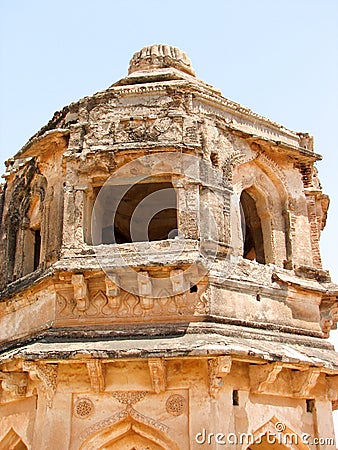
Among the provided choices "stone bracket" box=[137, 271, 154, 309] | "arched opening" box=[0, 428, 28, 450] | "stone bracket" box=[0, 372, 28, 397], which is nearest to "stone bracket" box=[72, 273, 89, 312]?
"stone bracket" box=[137, 271, 154, 309]

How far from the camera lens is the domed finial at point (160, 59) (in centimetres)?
1283

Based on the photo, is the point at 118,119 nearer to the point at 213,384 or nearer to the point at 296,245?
the point at 296,245

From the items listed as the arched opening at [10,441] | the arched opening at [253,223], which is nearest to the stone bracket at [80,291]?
the arched opening at [10,441]

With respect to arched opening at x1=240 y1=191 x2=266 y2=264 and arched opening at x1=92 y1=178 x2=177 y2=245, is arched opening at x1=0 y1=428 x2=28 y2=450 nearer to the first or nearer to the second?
arched opening at x1=92 y1=178 x2=177 y2=245

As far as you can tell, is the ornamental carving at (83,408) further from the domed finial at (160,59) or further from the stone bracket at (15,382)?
the domed finial at (160,59)

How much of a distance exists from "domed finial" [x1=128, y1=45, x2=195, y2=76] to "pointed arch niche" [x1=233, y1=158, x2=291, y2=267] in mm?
2859

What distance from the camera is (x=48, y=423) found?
348 inches

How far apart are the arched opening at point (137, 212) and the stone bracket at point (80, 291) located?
1.71m

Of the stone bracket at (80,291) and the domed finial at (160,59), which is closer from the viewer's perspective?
the stone bracket at (80,291)

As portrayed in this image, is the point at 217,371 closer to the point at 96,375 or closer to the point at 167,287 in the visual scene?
the point at 167,287

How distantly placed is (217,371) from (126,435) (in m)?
1.62

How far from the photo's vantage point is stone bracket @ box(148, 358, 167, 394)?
858cm

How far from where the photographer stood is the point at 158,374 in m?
8.73

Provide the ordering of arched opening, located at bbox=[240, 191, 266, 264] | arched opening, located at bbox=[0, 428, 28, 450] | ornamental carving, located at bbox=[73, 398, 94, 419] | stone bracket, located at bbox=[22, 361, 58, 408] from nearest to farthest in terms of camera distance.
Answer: stone bracket, located at bbox=[22, 361, 58, 408]
ornamental carving, located at bbox=[73, 398, 94, 419]
arched opening, located at bbox=[0, 428, 28, 450]
arched opening, located at bbox=[240, 191, 266, 264]
